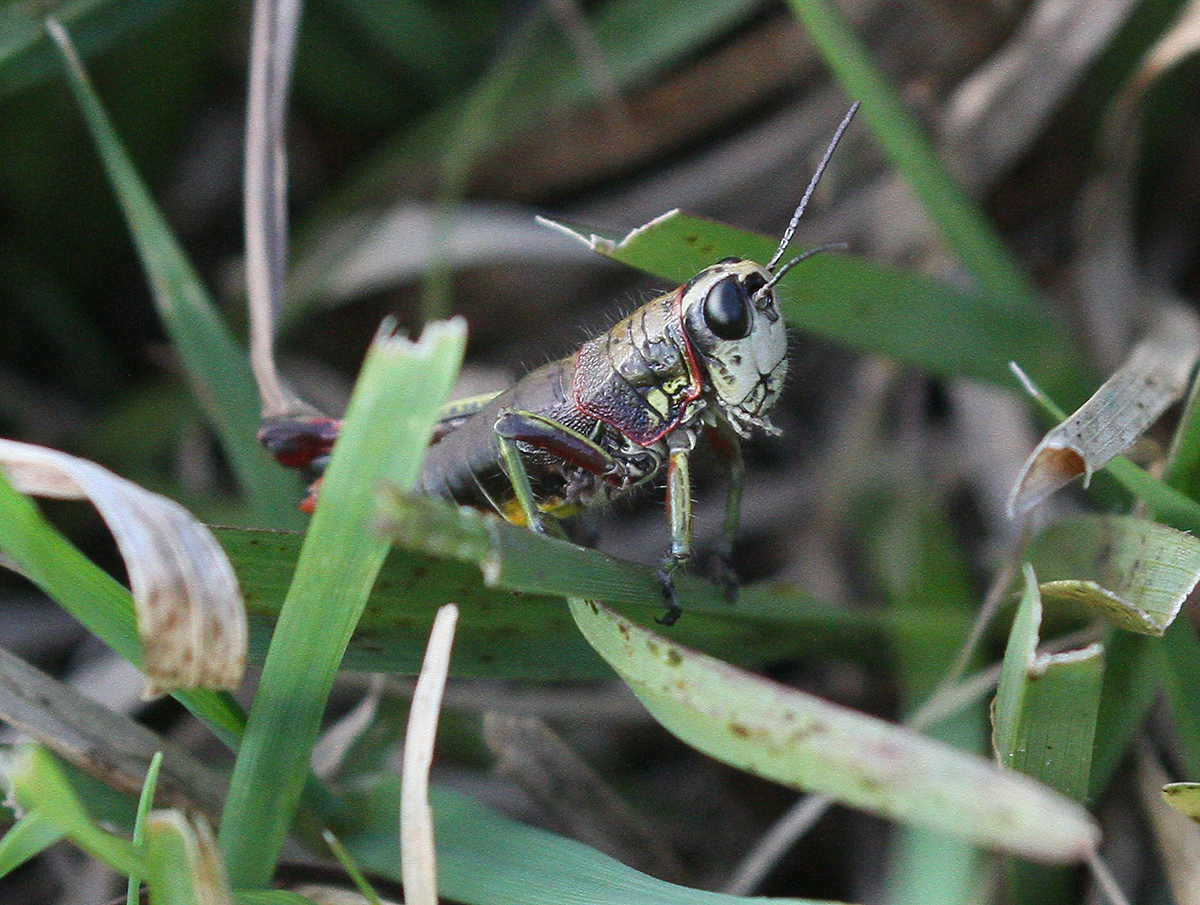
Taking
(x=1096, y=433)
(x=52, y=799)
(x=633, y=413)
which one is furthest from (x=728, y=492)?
(x=52, y=799)

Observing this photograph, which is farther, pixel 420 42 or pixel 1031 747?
pixel 420 42

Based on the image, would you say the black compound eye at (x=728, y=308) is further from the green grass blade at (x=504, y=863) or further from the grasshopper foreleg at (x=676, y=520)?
the green grass blade at (x=504, y=863)

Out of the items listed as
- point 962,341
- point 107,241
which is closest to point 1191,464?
point 962,341

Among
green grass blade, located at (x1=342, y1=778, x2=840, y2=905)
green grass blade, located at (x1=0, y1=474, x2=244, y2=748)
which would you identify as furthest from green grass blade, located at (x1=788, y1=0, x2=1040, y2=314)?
green grass blade, located at (x1=0, y1=474, x2=244, y2=748)

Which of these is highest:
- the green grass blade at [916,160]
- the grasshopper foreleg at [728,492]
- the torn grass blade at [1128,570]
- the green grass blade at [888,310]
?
the green grass blade at [916,160]

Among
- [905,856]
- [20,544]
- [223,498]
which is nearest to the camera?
[20,544]

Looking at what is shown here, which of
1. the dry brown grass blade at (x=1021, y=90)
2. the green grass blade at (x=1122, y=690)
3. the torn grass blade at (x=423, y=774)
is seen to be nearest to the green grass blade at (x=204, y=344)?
the torn grass blade at (x=423, y=774)

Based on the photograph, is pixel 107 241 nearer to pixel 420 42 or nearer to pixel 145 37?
pixel 145 37
